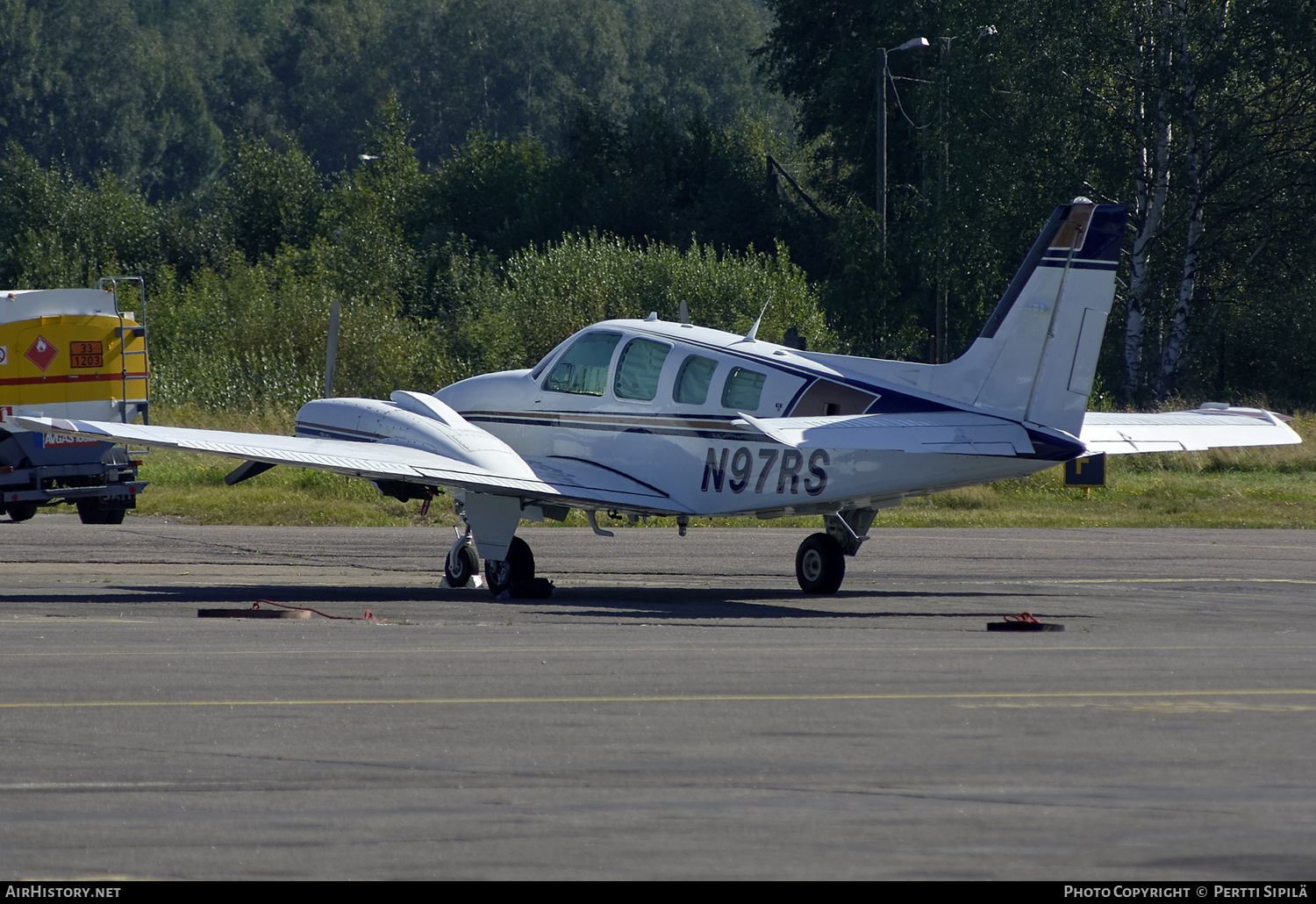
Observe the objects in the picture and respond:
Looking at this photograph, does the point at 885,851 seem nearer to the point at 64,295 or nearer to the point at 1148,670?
the point at 1148,670

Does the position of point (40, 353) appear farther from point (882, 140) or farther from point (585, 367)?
point (882, 140)

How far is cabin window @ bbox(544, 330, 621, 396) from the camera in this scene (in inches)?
640

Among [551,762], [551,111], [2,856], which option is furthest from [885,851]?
[551,111]

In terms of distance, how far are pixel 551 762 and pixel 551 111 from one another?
119637 mm

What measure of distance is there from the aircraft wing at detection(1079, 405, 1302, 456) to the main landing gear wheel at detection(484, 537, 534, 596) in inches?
230

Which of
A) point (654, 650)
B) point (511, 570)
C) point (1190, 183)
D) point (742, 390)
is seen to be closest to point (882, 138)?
point (1190, 183)

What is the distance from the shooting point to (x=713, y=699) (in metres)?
9.27

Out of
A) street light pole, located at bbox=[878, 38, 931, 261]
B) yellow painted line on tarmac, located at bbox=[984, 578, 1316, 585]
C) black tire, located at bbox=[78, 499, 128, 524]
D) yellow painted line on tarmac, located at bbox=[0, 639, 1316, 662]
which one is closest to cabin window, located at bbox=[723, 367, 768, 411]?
yellow painted line on tarmac, located at bbox=[0, 639, 1316, 662]

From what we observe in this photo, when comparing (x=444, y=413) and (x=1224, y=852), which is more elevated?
(x=444, y=413)

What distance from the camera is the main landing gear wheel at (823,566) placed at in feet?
51.8

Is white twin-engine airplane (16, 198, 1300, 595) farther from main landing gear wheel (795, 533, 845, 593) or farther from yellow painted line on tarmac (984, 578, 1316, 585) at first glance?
yellow painted line on tarmac (984, 578, 1316, 585)

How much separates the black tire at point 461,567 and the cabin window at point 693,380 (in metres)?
2.90

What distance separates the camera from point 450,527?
2420cm

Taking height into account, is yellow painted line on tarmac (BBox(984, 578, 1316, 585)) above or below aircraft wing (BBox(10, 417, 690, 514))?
below
